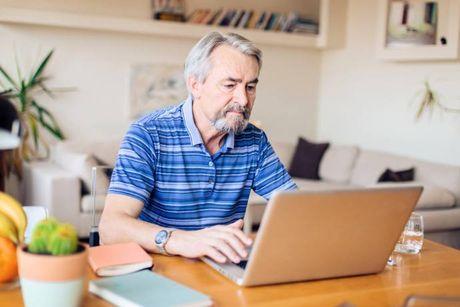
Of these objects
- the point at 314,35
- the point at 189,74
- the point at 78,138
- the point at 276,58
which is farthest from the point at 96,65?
the point at 189,74

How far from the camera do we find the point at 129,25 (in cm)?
513

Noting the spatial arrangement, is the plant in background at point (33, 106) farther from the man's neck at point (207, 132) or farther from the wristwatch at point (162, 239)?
the wristwatch at point (162, 239)

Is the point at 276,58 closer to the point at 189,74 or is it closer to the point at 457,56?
the point at 457,56

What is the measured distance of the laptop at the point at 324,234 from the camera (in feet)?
4.20

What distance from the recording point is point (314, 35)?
6.07m

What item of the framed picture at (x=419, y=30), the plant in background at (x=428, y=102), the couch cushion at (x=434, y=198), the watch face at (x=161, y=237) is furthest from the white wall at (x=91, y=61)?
the watch face at (x=161, y=237)

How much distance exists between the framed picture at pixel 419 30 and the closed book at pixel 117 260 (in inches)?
150

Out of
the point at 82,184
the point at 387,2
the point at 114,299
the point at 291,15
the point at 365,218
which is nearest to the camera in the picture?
the point at 114,299

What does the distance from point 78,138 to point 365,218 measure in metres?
4.18

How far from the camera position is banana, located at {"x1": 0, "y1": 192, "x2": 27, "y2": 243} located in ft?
4.33

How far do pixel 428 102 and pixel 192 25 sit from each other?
2.05 m

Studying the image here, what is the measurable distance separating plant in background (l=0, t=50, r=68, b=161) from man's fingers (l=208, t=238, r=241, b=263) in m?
3.66

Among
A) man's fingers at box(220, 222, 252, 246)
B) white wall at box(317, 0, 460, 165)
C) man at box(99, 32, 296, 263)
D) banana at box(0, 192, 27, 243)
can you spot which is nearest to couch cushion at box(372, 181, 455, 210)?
white wall at box(317, 0, 460, 165)

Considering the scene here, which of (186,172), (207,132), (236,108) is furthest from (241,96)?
(186,172)
